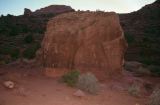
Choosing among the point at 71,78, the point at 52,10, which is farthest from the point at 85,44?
the point at 52,10

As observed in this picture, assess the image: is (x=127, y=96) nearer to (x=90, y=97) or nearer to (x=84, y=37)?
(x=90, y=97)

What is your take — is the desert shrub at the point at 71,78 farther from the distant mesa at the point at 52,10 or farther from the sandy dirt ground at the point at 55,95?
the distant mesa at the point at 52,10

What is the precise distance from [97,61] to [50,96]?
5.58 metres

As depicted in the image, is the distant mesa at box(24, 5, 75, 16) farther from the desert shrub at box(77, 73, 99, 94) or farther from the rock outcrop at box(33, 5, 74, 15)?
the desert shrub at box(77, 73, 99, 94)

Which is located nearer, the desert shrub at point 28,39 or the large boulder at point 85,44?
the large boulder at point 85,44

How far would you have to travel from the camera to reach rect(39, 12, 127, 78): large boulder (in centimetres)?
1630

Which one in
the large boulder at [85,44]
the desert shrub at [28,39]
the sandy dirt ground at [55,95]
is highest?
the large boulder at [85,44]

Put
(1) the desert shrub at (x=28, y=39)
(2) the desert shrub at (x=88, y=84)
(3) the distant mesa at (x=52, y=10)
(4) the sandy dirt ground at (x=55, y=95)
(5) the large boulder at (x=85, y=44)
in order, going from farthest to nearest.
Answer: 1. (3) the distant mesa at (x=52, y=10)
2. (1) the desert shrub at (x=28, y=39)
3. (5) the large boulder at (x=85, y=44)
4. (2) the desert shrub at (x=88, y=84)
5. (4) the sandy dirt ground at (x=55, y=95)

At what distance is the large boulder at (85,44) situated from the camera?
16.3 metres

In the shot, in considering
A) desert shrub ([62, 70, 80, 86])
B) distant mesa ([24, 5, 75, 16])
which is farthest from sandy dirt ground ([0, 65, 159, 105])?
distant mesa ([24, 5, 75, 16])

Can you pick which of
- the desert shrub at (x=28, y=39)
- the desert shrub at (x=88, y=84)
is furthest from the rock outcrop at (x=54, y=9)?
the desert shrub at (x=88, y=84)

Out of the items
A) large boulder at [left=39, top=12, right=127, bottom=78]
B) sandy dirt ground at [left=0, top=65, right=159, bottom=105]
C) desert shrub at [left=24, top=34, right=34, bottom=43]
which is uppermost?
large boulder at [left=39, top=12, right=127, bottom=78]

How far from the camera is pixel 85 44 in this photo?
1639 centimetres

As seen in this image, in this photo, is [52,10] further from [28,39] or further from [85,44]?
[85,44]
